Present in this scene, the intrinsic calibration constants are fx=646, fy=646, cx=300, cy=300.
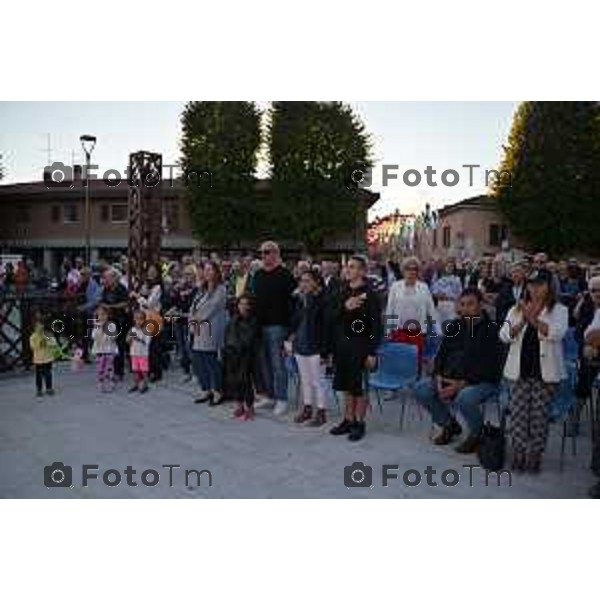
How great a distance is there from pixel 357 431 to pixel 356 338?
0.93 meters

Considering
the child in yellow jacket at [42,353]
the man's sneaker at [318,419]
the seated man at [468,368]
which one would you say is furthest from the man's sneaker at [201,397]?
the seated man at [468,368]

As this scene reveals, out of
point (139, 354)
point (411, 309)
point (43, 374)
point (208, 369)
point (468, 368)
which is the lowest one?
point (43, 374)

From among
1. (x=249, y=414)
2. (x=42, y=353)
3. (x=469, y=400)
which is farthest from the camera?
(x=42, y=353)

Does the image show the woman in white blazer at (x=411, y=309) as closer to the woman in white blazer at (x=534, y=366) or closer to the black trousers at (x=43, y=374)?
the woman in white blazer at (x=534, y=366)

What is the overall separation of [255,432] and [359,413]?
110 cm

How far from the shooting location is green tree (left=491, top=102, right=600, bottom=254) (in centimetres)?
3162

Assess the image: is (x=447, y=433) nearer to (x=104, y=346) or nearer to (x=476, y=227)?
(x=104, y=346)

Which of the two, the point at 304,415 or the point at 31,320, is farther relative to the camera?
the point at 31,320

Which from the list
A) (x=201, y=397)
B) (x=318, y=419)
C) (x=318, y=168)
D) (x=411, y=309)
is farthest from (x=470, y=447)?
(x=318, y=168)

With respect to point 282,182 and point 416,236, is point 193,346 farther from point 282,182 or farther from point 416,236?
point 282,182

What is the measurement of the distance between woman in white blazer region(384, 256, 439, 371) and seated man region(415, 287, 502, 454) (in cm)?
163

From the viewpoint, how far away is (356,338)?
253 inches

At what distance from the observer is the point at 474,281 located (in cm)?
1168

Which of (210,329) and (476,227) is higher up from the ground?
(476,227)
